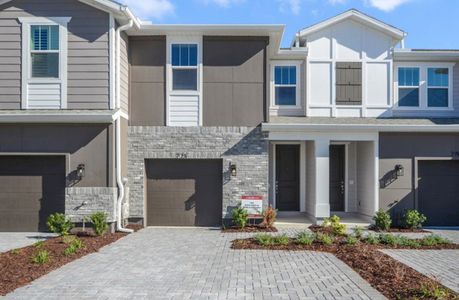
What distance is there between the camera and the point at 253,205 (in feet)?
43.5

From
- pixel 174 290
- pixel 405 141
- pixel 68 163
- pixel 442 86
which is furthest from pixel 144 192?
pixel 442 86

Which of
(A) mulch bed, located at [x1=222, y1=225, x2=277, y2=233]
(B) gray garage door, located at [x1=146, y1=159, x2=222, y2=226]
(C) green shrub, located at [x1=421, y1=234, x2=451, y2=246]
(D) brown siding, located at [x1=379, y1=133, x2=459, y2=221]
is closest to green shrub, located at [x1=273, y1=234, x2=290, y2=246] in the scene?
(A) mulch bed, located at [x1=222, y1=225, x2=277, y2=233]

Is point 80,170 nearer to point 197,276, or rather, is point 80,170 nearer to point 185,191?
point 185,191

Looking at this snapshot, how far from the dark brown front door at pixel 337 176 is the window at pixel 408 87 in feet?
8.35

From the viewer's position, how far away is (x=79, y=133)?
12094 millimetres

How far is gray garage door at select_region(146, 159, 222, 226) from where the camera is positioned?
1366 centimetres

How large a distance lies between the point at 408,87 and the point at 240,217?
7.28 metres

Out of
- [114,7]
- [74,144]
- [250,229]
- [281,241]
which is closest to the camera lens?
[281,241]

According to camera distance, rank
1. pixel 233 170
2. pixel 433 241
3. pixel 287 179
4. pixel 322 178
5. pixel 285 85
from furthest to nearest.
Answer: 1. pixel 287 179
2. pixel 285 85
3. pixel 322 178
4. pixel 233 170
5. pixel 433 241

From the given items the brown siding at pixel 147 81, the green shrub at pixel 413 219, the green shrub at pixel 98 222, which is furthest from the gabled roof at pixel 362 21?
the green shrub at pixel 98 222

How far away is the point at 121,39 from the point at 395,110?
9005 mm

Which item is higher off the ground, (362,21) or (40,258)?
(362,21)

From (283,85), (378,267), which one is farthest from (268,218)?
(378,267)

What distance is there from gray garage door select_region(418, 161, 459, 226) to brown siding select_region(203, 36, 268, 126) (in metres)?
5.65
